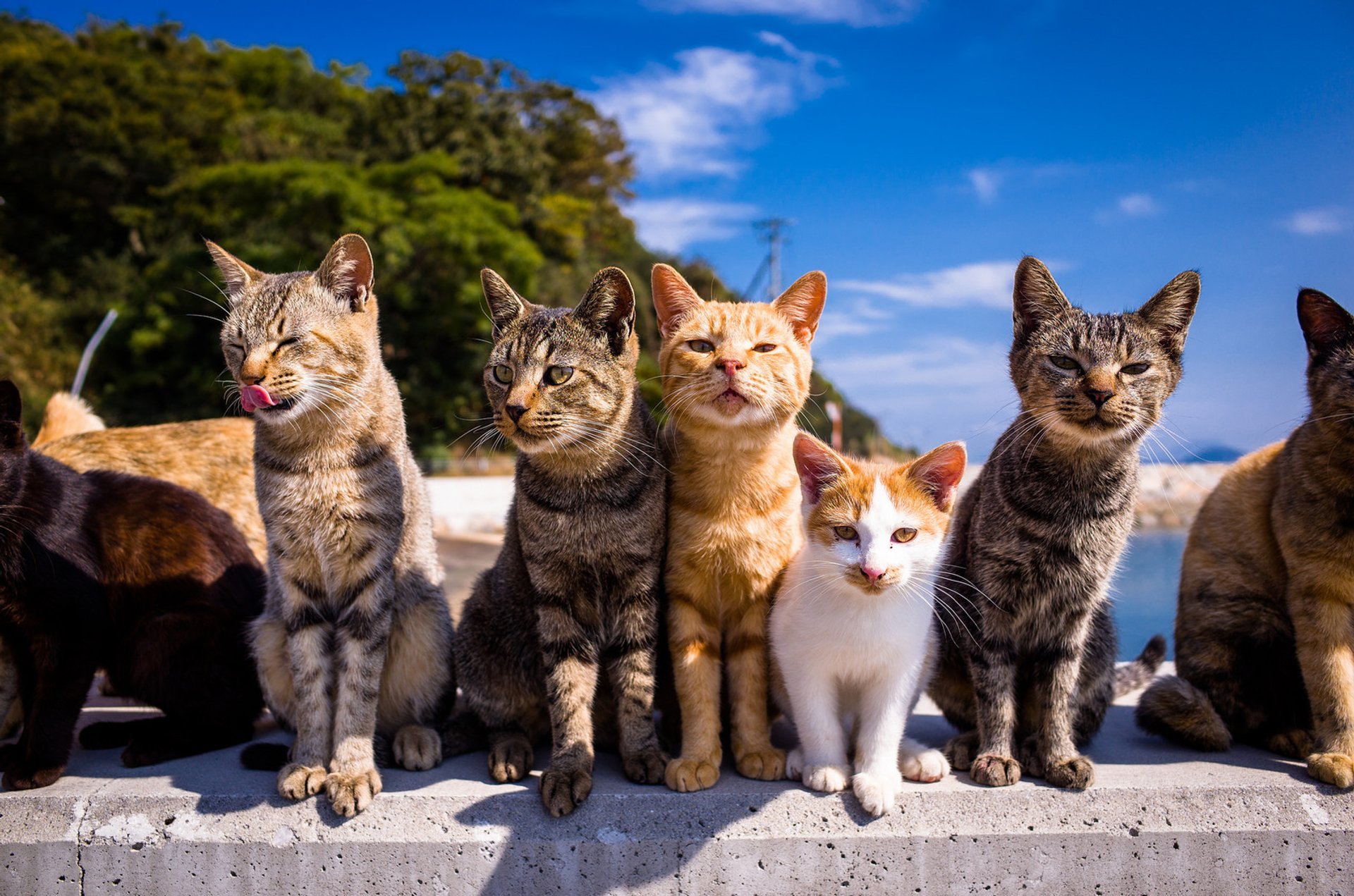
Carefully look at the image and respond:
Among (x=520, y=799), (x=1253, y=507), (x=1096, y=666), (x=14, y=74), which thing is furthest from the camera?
(x=14, y=74)

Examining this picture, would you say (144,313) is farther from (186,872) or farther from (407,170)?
(186,872)

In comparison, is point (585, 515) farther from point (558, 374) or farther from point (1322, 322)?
point (1322, 322)

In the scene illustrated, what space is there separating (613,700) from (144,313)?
24.0m

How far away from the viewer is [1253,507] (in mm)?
3176

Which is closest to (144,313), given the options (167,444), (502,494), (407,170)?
(407,170)

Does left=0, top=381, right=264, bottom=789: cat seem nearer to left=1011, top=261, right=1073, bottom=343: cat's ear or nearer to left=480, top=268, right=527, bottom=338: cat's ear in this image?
left=480, top=268, right=527, bottom=338: cat's ear

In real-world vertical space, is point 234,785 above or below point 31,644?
below

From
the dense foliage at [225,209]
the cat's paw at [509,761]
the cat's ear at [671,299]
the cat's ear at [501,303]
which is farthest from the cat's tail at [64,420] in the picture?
the dense foliage at [225,209]

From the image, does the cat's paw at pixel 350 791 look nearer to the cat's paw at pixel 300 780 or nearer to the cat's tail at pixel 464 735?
the cat's paw at pixel 300 780

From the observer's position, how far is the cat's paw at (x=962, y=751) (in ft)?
9.61

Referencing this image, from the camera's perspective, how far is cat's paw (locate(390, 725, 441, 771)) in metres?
2.98

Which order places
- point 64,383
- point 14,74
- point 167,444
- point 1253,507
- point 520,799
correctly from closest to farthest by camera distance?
point 520,799
point 1253,507
point 167,444
point 64,383
point 14,74

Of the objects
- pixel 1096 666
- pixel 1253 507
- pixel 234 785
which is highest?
pixel 1253 507

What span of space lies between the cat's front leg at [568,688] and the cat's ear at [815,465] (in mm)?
836
